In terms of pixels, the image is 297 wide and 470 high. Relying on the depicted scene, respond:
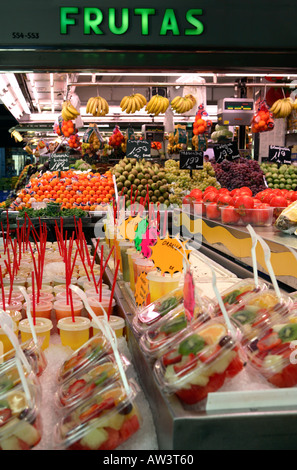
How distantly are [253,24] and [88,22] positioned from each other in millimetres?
994

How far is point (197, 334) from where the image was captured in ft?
3.97

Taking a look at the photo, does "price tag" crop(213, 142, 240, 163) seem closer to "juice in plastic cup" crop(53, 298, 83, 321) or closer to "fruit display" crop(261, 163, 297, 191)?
"fruit display" crop(261, 163, 297, 191)

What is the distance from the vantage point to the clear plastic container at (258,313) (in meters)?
1.27

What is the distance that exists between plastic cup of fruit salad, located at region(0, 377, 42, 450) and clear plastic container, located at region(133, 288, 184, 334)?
483 millimetres

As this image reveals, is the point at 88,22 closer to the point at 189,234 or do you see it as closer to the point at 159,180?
the point at 189,234

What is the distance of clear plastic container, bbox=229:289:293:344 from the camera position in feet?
4.15

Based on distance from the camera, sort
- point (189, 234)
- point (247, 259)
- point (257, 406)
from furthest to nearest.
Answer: point (189, 234) → point (247, 259) → point (257, 406)

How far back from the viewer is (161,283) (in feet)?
5.60

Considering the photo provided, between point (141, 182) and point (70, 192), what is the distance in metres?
1.23

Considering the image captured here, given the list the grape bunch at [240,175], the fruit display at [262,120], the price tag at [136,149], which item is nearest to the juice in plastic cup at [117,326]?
the grape bunch at [240,175]

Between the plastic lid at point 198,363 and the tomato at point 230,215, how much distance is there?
6.10 ft

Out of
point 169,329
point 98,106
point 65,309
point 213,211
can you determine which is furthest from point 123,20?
point 98,106

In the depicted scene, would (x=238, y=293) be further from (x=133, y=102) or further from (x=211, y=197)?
(x=133, y=102)

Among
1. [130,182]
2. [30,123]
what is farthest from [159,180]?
[30,123]
